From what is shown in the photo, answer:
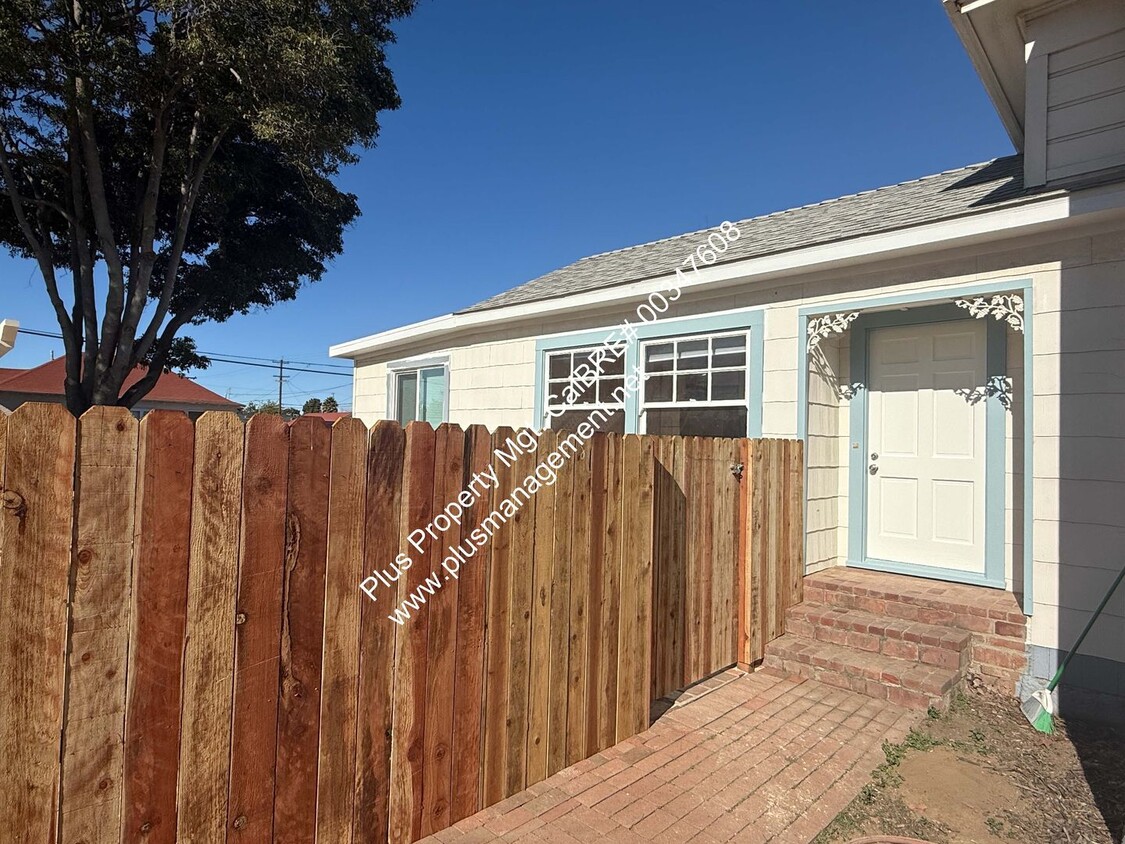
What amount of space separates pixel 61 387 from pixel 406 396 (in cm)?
2784

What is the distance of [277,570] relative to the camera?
78.2 inches

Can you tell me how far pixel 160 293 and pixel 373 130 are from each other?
624 cm

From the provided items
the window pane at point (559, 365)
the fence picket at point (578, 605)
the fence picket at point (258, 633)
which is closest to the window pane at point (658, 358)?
the window pane at point (559, 365)

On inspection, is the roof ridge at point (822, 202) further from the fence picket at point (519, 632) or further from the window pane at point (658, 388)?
the fence picket at point (519, 632)

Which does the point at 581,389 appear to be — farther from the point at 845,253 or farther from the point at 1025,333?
the point at 1025,333

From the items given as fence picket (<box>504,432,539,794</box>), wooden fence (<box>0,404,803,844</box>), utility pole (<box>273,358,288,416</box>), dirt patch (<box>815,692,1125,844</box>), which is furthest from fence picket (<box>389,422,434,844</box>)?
utility pole (<box>273,358,288,416</box>)

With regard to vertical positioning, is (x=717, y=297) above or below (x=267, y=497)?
above

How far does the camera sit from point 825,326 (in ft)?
16.6

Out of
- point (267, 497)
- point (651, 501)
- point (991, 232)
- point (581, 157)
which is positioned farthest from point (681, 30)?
point (267, 497)

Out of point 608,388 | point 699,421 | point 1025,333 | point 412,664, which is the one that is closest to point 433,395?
point 608,388

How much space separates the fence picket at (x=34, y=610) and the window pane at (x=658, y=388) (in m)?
5.07

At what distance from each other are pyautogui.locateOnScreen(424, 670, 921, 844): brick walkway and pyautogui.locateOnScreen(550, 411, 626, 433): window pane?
10.2 ft

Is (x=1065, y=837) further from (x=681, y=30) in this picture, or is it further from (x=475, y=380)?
(x=681, y=30)

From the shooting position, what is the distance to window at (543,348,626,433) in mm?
6527
